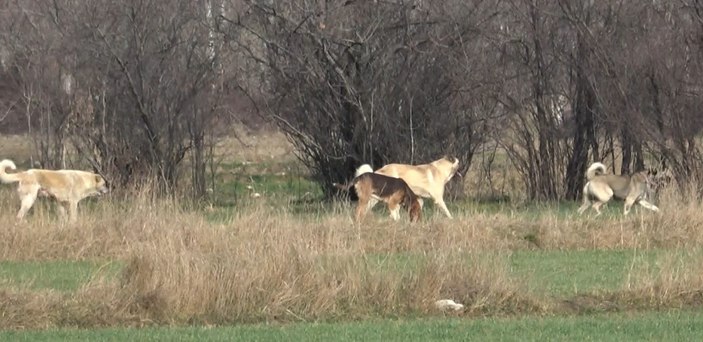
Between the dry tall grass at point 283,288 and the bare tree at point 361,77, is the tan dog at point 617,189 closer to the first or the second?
the bare tree at point 361,77

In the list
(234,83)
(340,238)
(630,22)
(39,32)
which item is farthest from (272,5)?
(340,238)

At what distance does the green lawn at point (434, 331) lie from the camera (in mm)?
11023

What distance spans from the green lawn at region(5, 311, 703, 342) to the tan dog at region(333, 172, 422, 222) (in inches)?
356

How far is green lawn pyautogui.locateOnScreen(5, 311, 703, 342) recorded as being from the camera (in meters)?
11.0

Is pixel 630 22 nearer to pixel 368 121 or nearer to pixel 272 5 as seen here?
pixel 368 121

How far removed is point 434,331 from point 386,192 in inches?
398

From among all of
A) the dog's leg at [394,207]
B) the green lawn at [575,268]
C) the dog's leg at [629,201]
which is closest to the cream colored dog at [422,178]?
the dog's leg at [394,207]

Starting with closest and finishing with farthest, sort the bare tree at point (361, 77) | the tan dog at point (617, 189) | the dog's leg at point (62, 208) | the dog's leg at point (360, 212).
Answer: the dog's leg at point (360, 212)
the dog's leg at point (62, 208)
the tan dog at point (617, 189)
the bare tree at point (361, 77)

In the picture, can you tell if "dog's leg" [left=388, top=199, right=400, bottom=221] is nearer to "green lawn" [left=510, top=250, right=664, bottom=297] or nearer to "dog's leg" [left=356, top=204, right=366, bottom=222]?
"dog's leg" [left=356, top=204, right=366, bottom=222]

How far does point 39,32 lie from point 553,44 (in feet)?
40.5

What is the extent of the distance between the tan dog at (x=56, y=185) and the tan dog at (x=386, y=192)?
5343 mm

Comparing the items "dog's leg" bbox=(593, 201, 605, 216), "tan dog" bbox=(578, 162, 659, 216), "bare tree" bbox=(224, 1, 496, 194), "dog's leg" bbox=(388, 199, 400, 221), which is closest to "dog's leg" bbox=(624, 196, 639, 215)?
"tan dog" bbox=(578, 162, 659, 216)

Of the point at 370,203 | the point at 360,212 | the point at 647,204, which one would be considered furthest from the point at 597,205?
the point at 360,212

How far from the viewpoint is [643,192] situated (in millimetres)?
24297
